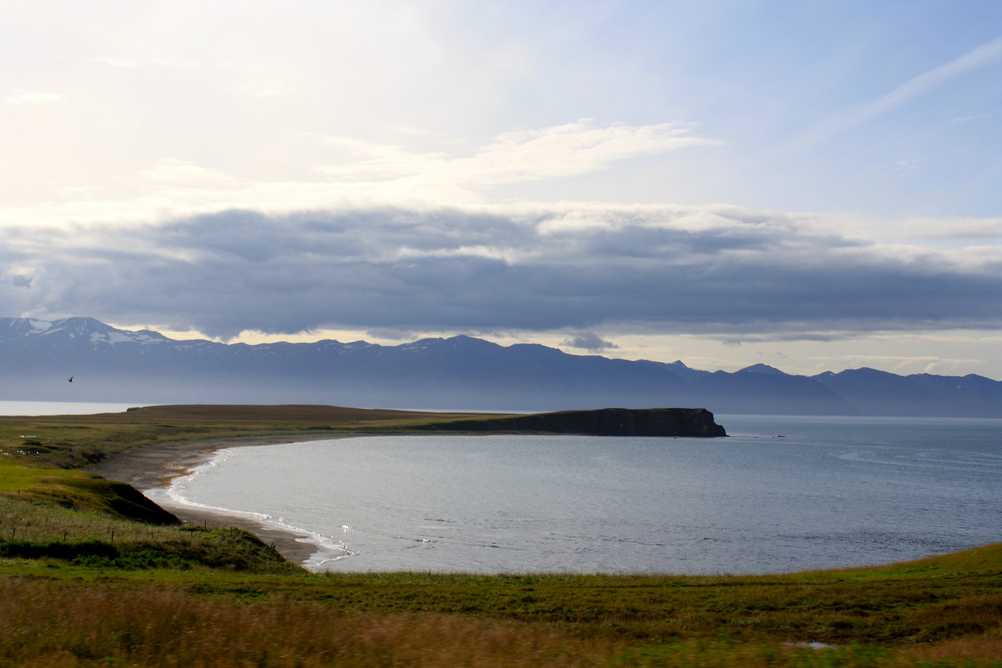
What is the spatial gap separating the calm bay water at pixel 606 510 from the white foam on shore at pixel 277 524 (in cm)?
43

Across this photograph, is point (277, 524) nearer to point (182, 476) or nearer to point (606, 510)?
point (606, 510)

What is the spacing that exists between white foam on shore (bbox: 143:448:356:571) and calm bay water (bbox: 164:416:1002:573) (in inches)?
16.8

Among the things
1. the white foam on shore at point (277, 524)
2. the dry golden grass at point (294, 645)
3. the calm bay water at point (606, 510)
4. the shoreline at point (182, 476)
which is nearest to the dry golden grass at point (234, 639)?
the dry golden grass at point (294, 645)

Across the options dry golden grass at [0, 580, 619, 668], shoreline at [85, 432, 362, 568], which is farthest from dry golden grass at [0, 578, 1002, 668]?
shoreline at [85, 432, 362, 568]

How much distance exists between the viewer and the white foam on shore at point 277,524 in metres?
56.2

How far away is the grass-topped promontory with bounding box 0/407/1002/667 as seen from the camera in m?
14.5

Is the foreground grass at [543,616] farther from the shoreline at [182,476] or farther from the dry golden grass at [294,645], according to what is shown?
the shoreline at [182,476]

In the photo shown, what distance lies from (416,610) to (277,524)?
48355 millimetres

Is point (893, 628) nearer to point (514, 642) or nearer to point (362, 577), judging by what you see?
point (514, 642)

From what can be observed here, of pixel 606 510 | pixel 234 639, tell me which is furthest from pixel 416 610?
pixel 606 510

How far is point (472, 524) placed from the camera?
255ft

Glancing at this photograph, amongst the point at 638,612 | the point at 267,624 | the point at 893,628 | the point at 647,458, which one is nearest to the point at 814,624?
the point at 893,628

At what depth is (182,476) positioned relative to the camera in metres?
116

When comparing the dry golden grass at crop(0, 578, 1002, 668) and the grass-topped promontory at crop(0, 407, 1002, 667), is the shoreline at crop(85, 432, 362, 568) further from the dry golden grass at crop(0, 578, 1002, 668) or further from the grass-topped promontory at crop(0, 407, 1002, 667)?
the dry golden grass at crop(0, 578, 1002, 668)
